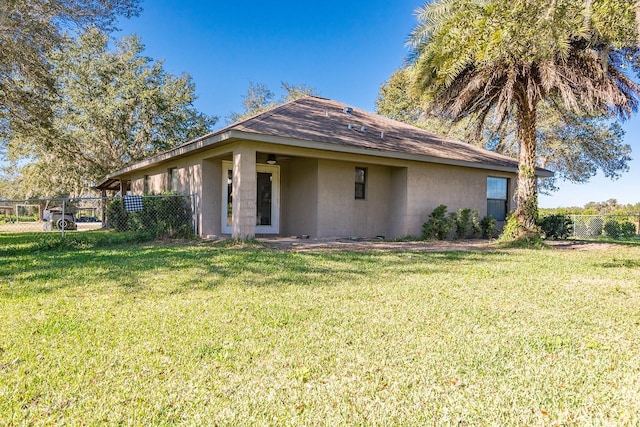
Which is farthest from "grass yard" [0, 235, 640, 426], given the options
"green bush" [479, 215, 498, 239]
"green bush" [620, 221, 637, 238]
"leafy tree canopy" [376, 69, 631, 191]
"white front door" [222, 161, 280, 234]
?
"leafy tree canopy" [376, 69, 631, 191]

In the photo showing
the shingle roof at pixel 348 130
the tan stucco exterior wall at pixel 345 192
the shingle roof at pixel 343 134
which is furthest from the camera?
the tan stucco exterior wall at pixel 345 192

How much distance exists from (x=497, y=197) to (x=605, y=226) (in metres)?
11.0

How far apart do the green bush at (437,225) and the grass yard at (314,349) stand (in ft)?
20.4

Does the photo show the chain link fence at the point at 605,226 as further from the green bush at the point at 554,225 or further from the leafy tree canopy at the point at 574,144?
the green bush at the point at 554,225

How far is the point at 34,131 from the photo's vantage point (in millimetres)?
13445

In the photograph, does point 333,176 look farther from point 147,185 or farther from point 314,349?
point 147,185

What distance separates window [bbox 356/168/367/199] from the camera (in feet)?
41.2

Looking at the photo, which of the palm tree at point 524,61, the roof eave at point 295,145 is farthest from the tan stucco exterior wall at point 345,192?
the palm tree at point 524,61

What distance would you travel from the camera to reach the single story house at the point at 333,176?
35.6 ft

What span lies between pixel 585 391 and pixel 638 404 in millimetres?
263

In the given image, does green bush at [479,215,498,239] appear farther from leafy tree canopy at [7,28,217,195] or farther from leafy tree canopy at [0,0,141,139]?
leafy tree canopy at [7,28,217,195]

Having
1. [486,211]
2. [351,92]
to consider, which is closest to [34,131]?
[486,211]

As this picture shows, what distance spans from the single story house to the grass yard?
204 inches

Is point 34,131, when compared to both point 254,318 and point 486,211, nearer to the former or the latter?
point 254,318
